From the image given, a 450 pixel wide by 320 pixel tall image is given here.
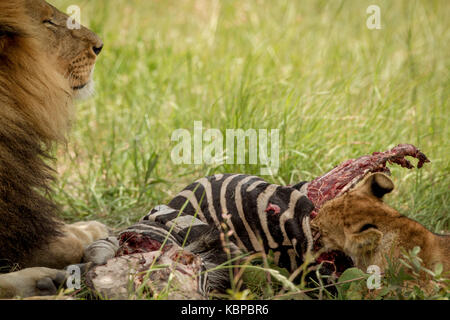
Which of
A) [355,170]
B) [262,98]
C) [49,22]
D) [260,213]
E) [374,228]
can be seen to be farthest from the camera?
[262,98]

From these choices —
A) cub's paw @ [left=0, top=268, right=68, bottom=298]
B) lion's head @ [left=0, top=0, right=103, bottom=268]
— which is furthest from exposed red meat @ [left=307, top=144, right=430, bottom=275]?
lion's head @ [left=0, top=0, right=103, bottom=268]

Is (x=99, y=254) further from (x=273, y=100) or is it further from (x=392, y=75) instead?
(x=392, y=75)

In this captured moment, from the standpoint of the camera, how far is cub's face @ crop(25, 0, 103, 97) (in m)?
2.42

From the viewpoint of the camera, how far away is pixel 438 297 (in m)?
1.79

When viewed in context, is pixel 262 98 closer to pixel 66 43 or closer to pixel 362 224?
pixel 66 43

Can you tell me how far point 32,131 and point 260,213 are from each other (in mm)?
994

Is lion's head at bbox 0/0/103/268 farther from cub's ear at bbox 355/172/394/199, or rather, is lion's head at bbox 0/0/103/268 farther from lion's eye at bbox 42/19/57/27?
cub's ear at bbox 355/172/394/199

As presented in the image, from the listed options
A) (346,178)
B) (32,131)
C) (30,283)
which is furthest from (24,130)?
(346,178)

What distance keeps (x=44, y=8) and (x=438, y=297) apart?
194 cm

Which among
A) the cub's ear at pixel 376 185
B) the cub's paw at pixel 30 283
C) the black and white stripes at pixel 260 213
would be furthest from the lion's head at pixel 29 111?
the cub's ear at pixel 376 185

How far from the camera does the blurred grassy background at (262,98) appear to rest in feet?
11.0

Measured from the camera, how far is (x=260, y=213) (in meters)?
2.13

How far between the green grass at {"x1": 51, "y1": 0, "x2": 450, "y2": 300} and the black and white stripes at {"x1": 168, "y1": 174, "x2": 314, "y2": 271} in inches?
35.6

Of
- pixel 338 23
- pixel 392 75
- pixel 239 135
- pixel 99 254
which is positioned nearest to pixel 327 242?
pixel 99 254
